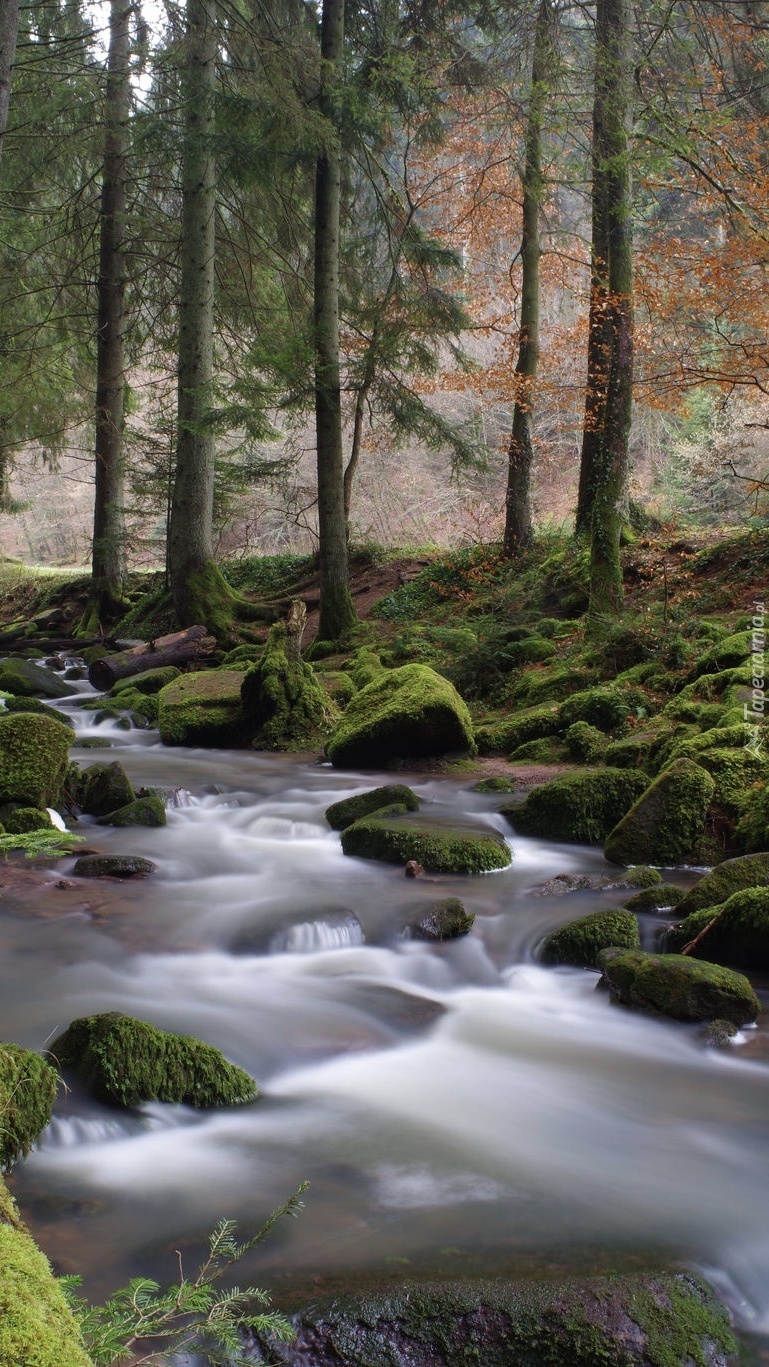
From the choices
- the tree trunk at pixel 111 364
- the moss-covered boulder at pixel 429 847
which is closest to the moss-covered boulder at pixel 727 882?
the moss-covered boulder at pixel 429 847

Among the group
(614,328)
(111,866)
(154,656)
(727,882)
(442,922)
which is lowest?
(442,922)

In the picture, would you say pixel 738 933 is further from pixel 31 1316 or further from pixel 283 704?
pixel 283 704

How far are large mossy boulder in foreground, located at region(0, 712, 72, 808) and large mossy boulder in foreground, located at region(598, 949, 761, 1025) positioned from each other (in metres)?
3.92

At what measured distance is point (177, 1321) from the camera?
7.13ft

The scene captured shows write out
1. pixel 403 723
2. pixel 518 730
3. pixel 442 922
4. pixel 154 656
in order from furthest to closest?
pixel 154 656 → pixel 518 730 → pixel 403 723 → pixel 442 922

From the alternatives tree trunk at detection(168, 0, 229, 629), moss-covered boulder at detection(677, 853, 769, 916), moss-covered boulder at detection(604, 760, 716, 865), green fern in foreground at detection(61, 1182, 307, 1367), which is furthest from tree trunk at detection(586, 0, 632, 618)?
green fern in foreground at detection(61, 1182, 307, 1367)

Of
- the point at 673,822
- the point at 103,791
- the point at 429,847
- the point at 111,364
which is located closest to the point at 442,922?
the point at 429,847

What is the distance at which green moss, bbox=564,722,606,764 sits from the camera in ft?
27.4

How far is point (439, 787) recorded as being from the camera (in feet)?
27.2

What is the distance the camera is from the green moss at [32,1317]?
1.25 m

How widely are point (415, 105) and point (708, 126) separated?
6.02 m

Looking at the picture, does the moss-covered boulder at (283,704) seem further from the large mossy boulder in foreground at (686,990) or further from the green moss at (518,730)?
the large mossy boulder in foreground at (686,990)

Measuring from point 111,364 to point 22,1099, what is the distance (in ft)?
56.4

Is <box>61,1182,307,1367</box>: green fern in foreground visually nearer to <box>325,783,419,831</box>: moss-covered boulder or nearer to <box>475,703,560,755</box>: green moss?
<box>325,783,419,831</box>: moss-covered boulder
